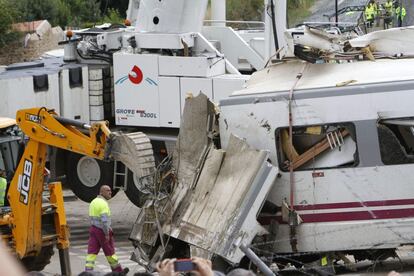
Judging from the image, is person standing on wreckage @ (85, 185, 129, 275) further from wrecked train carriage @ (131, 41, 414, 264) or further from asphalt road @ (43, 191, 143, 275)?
wrecked train carriage @ (131, 41, 414, 264)

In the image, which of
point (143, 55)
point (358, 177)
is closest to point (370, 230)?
point (358, 177)

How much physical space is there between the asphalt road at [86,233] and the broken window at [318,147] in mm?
3844

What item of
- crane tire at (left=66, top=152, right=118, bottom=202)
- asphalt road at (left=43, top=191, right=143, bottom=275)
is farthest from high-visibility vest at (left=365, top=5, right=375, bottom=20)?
crane tire at (left=66, top=152, right=118, bottom=202)

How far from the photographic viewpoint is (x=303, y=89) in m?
10.8

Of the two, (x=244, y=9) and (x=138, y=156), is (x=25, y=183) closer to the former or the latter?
(x=138, y=156)

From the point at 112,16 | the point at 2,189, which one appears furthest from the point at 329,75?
the point at 112,16

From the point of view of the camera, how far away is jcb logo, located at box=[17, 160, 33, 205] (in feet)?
44.1

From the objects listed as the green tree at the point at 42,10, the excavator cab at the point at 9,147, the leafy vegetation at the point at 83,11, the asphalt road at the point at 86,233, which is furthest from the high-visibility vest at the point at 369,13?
the excavator cab at the point at 9,147

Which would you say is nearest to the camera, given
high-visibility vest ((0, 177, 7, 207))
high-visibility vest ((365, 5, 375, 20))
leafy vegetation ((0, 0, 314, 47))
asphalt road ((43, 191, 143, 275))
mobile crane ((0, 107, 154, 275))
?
mobile crane ((0, 107, 154, 275))

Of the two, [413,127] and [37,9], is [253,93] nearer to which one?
[413,127]

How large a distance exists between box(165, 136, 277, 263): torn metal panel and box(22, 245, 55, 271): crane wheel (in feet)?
11.0

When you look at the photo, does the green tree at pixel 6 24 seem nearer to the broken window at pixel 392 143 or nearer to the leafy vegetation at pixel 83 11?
the leafy vegetation at pixel 83 11

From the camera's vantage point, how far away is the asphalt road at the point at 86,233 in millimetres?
14977

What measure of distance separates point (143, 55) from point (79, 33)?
2.26 meters
